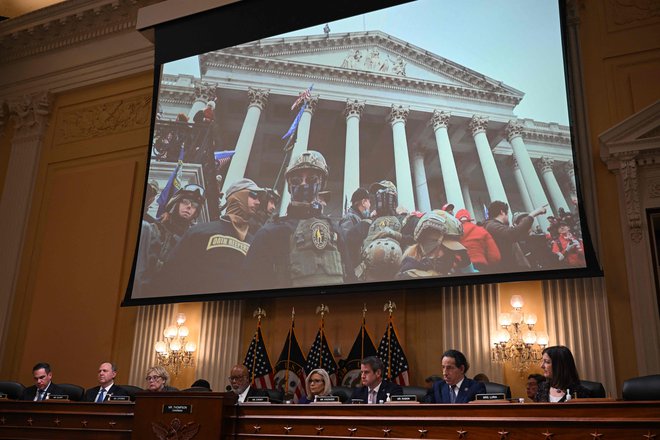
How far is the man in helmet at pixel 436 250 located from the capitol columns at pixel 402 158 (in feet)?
0.89

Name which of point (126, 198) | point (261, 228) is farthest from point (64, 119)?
point (261, 228)

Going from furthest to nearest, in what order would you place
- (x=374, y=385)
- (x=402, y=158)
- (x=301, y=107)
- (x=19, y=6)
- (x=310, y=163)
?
1. (x=19, y=6)
2. (x=301, y=107)
3. (x=310, y=163)
4. (x=402, y=158)
5. (x=374, y=385)

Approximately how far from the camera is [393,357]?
6918 mm

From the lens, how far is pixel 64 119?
33.1 feet

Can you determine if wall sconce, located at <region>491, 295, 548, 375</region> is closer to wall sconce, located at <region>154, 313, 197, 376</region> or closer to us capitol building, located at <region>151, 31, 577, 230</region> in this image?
us capitol building, located at <region>151, 31, 577, 230</region>

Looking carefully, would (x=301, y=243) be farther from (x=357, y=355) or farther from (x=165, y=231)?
(x=165, y=231)

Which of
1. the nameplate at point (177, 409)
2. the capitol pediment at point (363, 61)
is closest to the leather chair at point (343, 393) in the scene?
the nameplate at point (177, 409)

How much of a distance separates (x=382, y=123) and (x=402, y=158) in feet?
1.64

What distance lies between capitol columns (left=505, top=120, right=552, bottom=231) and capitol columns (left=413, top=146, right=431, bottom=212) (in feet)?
2.87

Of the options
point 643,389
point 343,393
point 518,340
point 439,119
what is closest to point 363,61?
point 439,119

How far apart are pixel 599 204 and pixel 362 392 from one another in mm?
3060

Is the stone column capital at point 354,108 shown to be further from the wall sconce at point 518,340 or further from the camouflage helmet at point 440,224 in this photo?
the wall sconce at point 518,340

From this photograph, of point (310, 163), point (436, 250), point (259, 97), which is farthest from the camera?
point (259, 97)

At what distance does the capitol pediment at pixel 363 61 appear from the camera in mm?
7102
